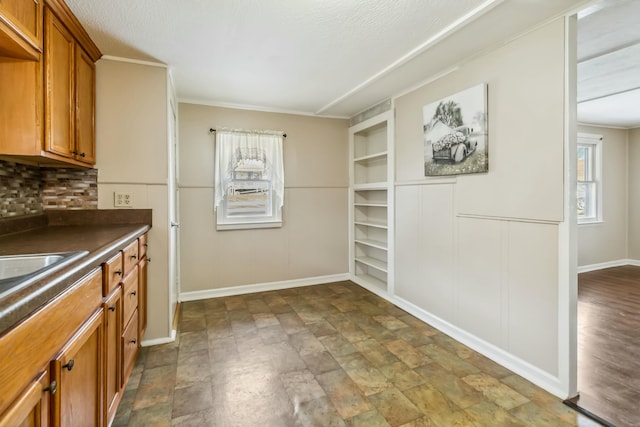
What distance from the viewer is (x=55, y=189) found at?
2.35m

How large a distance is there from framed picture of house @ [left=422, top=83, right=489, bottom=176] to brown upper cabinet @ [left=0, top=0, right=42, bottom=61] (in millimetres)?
2725

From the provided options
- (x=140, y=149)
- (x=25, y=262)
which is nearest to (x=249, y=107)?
(x=140, y=149)

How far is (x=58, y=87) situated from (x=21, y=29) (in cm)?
38

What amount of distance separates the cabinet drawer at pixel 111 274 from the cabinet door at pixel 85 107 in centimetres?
95

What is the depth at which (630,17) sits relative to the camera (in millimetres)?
1953

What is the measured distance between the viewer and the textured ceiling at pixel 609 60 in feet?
6.27

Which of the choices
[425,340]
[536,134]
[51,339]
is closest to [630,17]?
[536,134]

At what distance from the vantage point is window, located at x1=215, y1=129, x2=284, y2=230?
369 cm

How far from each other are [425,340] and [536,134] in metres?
1.76

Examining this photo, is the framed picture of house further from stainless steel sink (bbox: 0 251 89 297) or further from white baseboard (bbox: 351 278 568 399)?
stainless steel sink (bbox: 0 251 89 297)

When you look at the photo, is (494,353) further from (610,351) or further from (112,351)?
(112,351)

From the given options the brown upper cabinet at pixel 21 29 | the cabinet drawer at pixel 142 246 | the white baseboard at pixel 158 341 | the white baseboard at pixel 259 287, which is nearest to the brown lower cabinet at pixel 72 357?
the cabinet drawer at pixel 142 246

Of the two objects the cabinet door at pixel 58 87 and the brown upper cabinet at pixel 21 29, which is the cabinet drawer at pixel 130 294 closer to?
the cabinet door at pixel 58 87

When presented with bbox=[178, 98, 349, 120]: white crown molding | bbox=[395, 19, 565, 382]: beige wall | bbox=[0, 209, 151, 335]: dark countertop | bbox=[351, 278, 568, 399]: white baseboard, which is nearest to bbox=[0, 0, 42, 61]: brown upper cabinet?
bbox=[0, 209, 151, 335]: dark countertop
